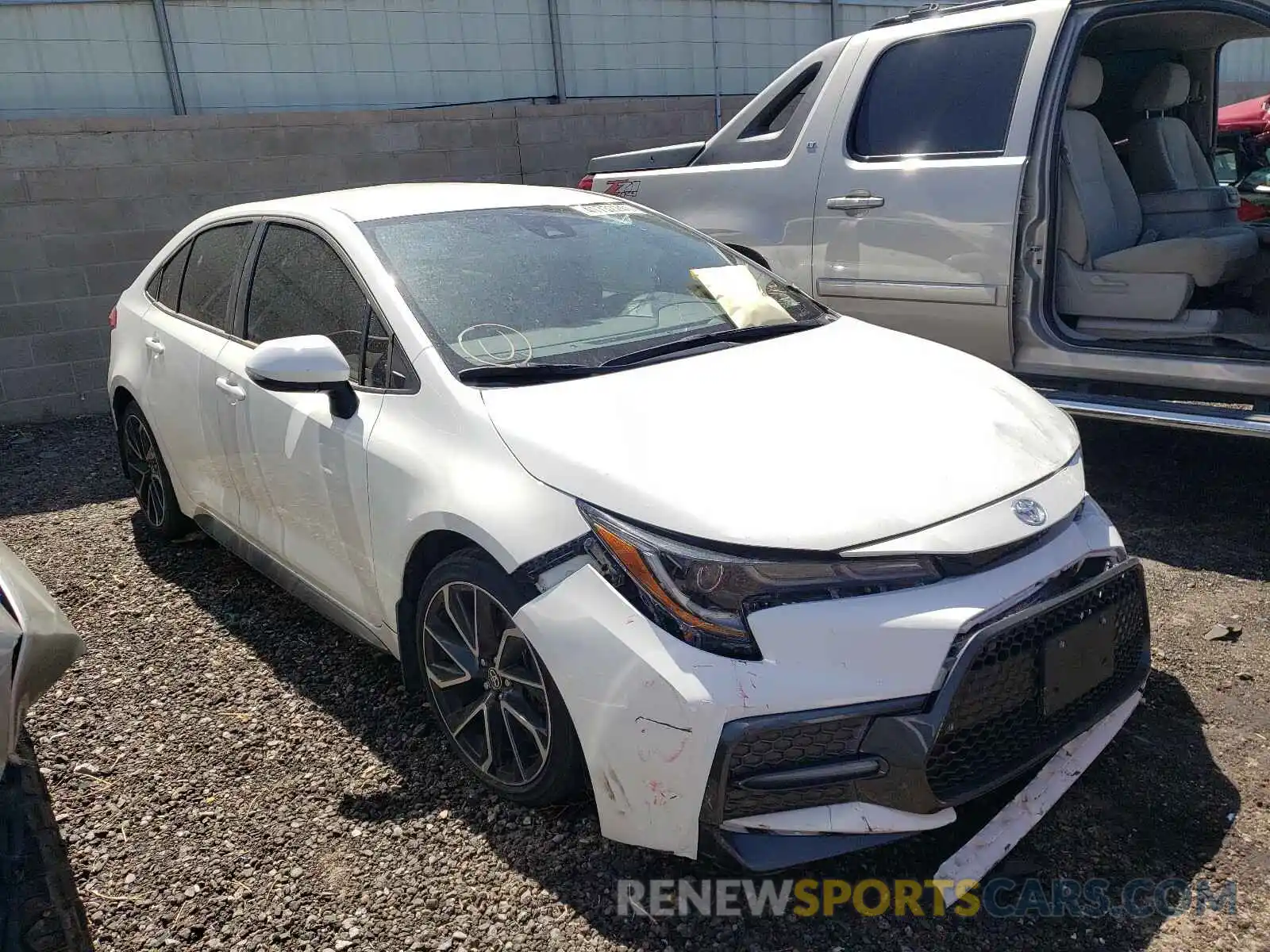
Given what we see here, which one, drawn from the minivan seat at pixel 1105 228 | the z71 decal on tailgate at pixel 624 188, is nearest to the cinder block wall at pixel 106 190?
the z71 decal on tailgate at pixel 624 188

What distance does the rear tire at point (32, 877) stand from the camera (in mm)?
1790

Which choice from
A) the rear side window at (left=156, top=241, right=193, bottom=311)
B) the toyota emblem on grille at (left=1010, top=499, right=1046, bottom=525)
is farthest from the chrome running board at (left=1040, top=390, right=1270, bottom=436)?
the rear side window at (left=156, top=241, right=193, bottom=311)

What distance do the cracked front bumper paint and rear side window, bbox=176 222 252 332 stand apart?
231 cm

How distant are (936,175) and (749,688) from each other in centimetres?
331

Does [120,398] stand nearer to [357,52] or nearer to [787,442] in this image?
[787,442]

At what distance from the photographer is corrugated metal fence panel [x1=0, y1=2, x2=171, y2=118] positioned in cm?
712

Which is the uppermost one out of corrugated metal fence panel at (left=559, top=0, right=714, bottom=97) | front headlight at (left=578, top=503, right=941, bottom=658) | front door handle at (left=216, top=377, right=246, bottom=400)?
corrugated metal fence panel at (left=559, top=0, right=714, bottom=97)

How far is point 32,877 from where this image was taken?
187cm

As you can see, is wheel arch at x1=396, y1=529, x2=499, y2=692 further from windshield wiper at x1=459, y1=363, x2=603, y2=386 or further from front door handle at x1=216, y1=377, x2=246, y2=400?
front door handle at x1=216, y1=377, x2=246, y2=400

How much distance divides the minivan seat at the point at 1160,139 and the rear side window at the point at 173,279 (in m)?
4.72

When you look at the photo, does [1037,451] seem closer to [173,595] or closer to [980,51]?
[980,51]

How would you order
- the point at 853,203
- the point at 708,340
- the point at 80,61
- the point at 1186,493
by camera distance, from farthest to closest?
1. the point at 80,61
2. the point at 853,203
3. the point at 1186,493
4. the point at 708,340

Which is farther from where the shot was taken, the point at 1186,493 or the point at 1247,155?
the point at 1247,155

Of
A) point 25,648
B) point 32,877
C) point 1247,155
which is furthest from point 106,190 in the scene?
point 1247,155
